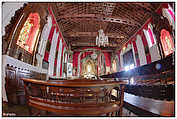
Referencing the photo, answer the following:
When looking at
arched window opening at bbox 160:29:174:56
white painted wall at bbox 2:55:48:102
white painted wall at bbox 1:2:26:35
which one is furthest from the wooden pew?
arched window opening at bbox 160:29:174:56

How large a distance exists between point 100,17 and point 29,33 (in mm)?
1086

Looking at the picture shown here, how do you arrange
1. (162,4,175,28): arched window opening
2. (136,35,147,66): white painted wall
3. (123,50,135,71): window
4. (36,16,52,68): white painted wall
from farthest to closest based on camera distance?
(123,50,135,71): window → (136,35,147,66): white painted wall → (36,16,52,68): white painted wall → (162,4,175,28): arched window opening

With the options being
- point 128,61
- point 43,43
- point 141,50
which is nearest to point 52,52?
point 43,43

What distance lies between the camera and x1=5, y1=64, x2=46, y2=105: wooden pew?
3.45 ft

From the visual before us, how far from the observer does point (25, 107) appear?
102cm

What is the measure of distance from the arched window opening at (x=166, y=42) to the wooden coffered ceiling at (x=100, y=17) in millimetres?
309

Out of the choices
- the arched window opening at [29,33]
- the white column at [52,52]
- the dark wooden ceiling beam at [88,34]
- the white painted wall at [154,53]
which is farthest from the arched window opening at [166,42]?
the arched window opening at [29,33]

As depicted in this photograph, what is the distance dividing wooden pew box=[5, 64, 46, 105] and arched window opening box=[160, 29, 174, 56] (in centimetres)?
179

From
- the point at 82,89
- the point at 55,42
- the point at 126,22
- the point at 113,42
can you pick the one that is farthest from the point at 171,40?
the point at 55,42

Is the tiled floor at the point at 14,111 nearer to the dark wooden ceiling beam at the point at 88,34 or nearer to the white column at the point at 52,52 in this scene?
the white column at the point at 52,52

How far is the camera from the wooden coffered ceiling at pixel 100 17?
1093 millimetres

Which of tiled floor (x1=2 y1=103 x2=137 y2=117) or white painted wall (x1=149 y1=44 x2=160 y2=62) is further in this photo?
white painted wall (x1=149 y1=44 x2=160 y2=62)

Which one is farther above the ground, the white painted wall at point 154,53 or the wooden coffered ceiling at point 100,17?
the wooden coffered ceiling at point 100,17

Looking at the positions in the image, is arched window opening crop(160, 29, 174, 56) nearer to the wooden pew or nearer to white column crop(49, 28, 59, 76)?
white column crop(49, 28, 59, 76)
